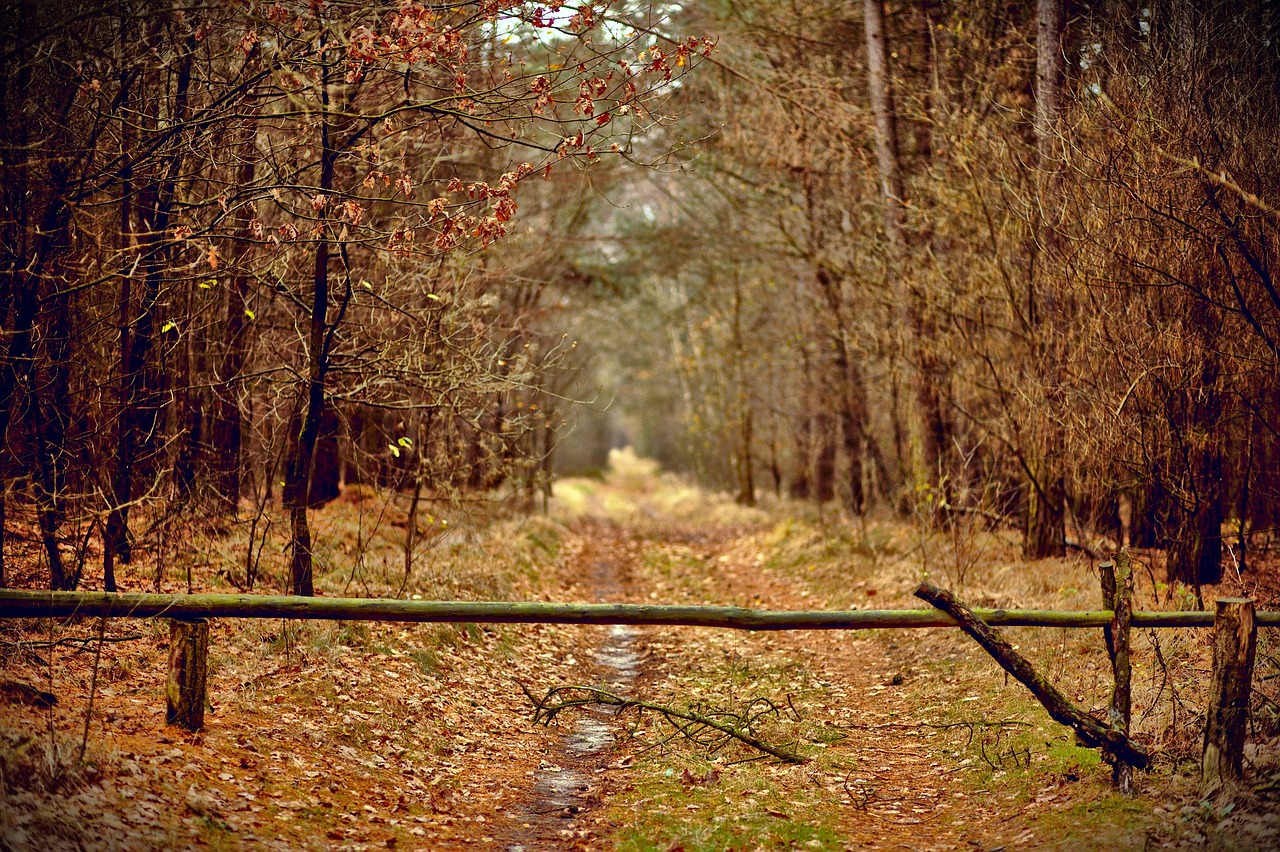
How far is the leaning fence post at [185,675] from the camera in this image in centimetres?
635

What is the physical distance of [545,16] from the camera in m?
7.14

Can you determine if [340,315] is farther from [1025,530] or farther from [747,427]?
[747,427]

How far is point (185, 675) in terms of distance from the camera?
250 inches

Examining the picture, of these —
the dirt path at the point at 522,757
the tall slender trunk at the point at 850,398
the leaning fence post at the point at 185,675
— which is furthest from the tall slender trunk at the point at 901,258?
the leaning fence post at the point at 185,675

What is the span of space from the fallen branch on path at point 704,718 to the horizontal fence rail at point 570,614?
119 centimetres

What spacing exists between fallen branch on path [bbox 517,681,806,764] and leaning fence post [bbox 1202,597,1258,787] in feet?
9.77

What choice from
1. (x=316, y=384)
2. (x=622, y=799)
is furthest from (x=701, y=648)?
(x=316, y=384)

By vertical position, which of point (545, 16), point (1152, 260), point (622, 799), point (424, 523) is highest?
point (545, 16)

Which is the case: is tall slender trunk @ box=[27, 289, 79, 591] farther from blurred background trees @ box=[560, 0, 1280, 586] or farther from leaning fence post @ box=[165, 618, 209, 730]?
blurred background trees @ box=[560, 0, 1280, 586]

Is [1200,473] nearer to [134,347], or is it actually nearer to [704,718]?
[704,718]

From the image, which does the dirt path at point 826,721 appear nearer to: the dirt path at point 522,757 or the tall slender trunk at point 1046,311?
the dirt path at point 522,757

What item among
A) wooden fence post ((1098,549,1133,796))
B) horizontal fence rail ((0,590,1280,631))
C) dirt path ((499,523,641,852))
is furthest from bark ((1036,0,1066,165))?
dirt path ((499,523,641,852))

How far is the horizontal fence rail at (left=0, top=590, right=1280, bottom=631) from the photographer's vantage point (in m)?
6.39

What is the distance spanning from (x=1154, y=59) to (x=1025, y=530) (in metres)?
6.42
